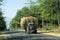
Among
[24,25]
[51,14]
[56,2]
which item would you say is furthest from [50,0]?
[24,25]

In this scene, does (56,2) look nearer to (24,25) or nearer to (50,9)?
(50,9)

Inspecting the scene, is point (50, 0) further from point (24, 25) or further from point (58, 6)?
point (24, 25)

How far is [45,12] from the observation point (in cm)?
5431

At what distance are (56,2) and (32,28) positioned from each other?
298 inches

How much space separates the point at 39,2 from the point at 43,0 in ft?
6.03

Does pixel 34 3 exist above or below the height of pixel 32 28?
above

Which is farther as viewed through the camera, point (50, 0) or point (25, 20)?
point (25, 20)

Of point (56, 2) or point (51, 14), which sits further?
point (51, 14)

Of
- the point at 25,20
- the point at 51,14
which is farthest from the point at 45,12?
the point at 25,20

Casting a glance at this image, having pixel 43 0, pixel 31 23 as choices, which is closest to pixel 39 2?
pixel 43 0

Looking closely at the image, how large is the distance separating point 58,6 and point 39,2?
4621 millimetres

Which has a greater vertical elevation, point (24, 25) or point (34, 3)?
point (34, 3)

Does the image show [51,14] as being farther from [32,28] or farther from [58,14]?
[32,28]

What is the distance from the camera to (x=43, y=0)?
51562mm
